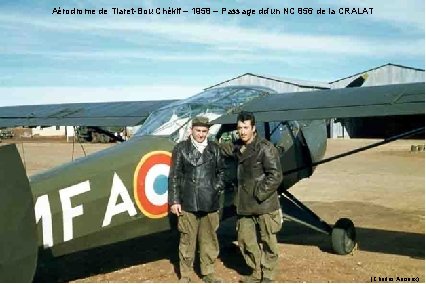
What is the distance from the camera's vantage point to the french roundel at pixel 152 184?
18.3 ft

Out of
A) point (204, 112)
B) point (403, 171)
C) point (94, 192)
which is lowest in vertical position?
point (403, 171)

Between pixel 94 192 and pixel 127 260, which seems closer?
pixel 94 192

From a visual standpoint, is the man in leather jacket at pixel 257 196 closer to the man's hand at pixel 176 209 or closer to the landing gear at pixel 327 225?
the man's hand at pixel 176 209

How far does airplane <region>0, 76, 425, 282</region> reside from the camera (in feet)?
13.7

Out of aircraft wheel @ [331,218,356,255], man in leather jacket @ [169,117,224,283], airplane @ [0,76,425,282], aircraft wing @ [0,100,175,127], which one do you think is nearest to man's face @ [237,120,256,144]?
man in leather jacket @ [169,117,224,283]

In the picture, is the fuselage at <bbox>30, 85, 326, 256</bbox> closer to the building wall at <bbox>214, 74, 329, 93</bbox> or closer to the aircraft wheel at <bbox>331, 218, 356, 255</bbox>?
the aircraft wheel at <bbox>331, 218, 356, 255</bbox>

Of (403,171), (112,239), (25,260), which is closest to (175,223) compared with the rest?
(112,239)

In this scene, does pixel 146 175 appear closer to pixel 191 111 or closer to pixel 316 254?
pixel 191 111

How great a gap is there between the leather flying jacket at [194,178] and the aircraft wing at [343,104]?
2.60ft

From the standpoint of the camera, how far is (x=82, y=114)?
929 cm

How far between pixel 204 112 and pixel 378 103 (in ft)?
6.80

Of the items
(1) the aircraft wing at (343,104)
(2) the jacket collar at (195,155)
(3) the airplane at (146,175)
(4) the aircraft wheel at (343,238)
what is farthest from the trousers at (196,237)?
(4) the aircraft wheel at (343,238)

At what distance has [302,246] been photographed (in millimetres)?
7707

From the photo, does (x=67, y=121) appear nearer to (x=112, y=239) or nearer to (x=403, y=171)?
(x=112, y=239)
